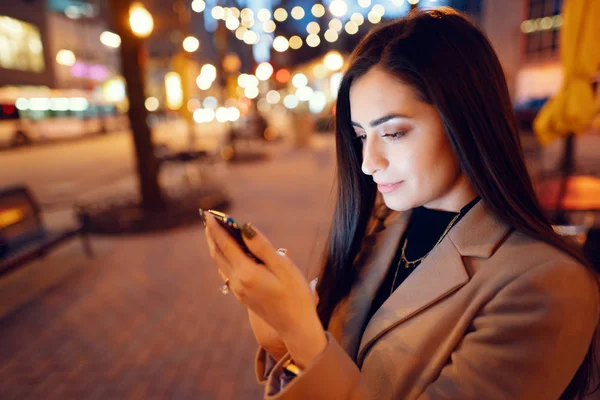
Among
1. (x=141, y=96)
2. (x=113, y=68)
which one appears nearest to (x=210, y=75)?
(x=141, y=96)

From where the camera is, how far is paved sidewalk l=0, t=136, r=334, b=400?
11.0ft

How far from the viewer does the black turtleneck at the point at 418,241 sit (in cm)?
160

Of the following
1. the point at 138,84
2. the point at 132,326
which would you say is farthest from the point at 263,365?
the point at 138,84

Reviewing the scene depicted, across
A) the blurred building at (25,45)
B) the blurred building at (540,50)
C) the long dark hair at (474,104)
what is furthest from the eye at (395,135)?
the blurred building at (540,50)

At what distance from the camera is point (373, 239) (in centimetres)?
188

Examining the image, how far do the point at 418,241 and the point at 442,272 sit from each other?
0.35 m

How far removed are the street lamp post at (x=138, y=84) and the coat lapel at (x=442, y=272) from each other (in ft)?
23.8

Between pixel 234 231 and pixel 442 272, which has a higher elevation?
pixel 234 231

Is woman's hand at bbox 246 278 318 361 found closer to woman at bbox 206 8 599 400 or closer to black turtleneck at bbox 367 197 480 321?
woman at bbox 206 8 599 400

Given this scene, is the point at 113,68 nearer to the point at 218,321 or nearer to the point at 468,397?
the point at 218,321

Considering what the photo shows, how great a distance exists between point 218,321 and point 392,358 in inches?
129

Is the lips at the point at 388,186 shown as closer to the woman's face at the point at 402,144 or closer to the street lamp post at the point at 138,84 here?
the woman's face at the point at 402,144

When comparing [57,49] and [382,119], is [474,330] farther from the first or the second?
[57,49]

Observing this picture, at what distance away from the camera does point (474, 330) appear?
3.97 ft
